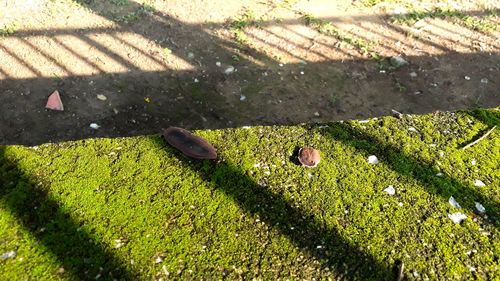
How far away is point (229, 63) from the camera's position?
489cm

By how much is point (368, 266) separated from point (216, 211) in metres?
0.72

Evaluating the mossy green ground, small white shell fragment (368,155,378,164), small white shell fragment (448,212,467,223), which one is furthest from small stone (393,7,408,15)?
small white shell fragment (448,212,467,223)

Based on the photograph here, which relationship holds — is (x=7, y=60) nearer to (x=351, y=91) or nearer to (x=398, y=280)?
(x=351, y=91)

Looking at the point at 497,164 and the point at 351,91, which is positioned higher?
the point at 497,164

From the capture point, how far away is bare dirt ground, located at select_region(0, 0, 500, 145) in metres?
4.30

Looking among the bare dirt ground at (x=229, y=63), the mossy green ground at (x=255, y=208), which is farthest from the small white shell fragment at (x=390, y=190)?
the bare dirt ground at (x=229, y=63)

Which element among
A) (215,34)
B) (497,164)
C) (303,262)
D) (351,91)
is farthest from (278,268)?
(215,34)

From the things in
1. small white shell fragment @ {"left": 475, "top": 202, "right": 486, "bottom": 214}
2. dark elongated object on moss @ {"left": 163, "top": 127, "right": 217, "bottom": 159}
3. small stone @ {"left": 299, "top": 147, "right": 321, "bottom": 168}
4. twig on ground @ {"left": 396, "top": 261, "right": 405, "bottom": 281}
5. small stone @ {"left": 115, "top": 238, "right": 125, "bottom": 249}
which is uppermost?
dark elongated object on moss @ {"left": 163, "top": 127, "right": 217, "bottom": 159}

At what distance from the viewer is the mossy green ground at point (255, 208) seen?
1834 millimetres

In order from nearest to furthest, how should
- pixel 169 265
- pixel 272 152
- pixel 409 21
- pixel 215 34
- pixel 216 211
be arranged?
1. pixel 169 265
2. pixel 216 211
3. pixel 272 152
4. pixel 215 34
5. pixel 409 21

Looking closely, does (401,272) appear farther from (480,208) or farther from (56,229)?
(56,229)

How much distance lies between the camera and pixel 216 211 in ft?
6.70

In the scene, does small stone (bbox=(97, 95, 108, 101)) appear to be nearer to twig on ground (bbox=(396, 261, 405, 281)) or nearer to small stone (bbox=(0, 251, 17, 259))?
small stone (bbox=(0, 251, 17, 259))

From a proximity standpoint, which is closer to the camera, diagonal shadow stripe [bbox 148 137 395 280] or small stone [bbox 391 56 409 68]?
diagonal shadow stripe [bbox 148 137 395 280]
